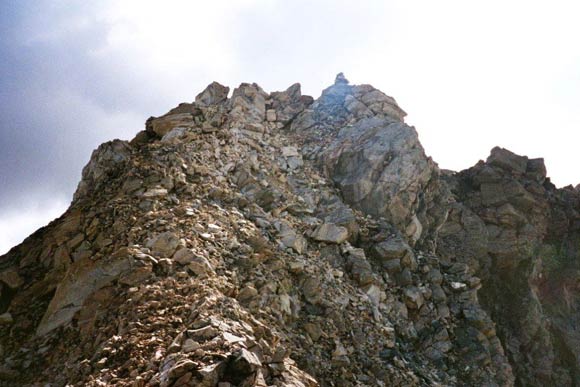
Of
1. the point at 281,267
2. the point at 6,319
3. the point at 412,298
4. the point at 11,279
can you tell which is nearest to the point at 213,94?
the point at 281,267

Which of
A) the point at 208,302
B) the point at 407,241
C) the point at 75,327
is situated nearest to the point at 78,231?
the point at 75,327

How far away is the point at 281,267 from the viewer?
13.7 meters

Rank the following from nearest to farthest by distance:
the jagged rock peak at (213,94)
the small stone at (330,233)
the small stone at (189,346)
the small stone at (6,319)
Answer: the small stone at (189,346)
the small stone at (6,319)
the small stone at (330,233)
the jagged rock peak at (213,94)

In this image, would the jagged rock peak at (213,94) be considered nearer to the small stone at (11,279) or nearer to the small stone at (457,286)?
Result: the small stone at (11,279)

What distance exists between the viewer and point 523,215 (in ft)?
96.7

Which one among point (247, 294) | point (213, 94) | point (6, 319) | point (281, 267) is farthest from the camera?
point (213, 94)

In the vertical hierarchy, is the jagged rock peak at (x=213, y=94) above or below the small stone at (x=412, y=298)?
above

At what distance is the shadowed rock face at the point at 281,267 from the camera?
29.6ft

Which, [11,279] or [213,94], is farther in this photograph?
[213,94]

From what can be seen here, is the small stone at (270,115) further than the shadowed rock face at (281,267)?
Yes

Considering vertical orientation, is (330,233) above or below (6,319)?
above

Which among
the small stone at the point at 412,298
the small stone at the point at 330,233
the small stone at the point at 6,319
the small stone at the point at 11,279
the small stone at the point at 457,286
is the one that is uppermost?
the small stone at the point at 330,233

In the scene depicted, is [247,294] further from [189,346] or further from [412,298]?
[412,298]

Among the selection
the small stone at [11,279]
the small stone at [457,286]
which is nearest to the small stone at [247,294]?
the small stone at [11,279]
